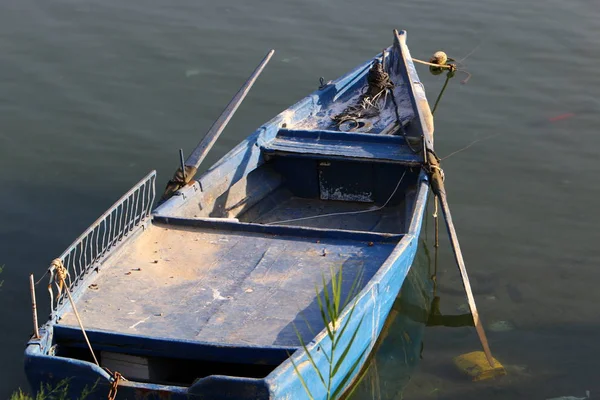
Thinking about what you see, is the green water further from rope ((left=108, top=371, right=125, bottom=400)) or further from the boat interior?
rope ((left=108, top=371, right=125, bottom=400))

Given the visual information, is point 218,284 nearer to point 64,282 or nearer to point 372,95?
point 64,282

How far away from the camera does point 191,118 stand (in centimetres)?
1160

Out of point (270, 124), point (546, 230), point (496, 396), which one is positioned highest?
point (270, 124)

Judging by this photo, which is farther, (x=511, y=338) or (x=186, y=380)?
(x=511, y=338)

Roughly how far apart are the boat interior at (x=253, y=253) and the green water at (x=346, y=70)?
1179 mm

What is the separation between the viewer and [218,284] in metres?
6.59

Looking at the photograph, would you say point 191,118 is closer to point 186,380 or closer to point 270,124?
point 270,124

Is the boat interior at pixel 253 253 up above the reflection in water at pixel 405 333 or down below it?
above

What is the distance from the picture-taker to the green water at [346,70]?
8039 mm

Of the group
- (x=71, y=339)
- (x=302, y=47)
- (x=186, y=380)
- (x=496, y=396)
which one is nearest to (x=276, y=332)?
(x=186, y=380)

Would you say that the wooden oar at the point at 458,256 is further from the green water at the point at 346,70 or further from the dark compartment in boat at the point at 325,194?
the dark compartment in boat at the point at 325,194

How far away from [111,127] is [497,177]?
489 cm

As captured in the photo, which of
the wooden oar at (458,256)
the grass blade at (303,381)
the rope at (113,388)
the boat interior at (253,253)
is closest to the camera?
the grass blade at (303,381)

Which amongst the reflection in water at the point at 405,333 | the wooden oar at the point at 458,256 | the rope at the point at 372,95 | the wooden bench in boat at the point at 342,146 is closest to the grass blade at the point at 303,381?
the reflection in water at the point at 405,333
